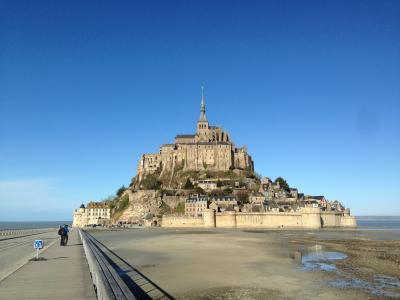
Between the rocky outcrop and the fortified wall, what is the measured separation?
42.1 feet

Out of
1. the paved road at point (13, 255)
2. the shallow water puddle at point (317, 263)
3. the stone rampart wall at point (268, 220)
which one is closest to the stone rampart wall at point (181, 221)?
the stone rampart wall at point (268, 220)

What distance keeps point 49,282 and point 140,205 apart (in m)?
80.3

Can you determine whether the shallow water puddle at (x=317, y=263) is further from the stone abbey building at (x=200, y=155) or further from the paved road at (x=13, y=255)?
the stone abbey building at (x=200, y=155)

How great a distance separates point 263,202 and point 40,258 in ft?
217

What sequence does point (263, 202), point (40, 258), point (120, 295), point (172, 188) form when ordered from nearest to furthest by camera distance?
point (120, 295) < point (40, 258) < point (263, 202) < point (172, 188)

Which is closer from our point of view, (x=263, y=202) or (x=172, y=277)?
(x=172, y=277)

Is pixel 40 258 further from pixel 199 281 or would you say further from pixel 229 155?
pixel 229 155

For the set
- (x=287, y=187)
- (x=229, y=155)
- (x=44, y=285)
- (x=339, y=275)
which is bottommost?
(x=339, y=275)

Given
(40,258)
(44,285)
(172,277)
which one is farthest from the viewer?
(40,258)

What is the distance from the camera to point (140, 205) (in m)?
89.7

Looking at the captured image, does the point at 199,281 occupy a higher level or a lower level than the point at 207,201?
lower

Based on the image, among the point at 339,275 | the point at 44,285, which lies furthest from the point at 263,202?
the point at 44,285

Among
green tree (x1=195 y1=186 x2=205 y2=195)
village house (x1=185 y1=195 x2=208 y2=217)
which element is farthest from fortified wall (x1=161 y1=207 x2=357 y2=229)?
green tree (x1=195 y1=186 x2=205 y2=195)

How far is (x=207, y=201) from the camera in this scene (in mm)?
79562
